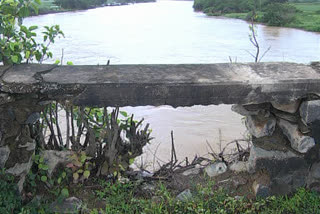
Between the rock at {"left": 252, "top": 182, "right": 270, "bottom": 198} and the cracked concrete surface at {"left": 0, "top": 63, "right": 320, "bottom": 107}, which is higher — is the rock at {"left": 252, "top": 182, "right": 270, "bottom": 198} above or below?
below

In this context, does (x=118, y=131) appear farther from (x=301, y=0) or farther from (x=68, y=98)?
(x=301, y=0)

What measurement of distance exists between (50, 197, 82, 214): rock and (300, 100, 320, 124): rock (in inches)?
57.7

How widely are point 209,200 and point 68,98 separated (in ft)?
3.43

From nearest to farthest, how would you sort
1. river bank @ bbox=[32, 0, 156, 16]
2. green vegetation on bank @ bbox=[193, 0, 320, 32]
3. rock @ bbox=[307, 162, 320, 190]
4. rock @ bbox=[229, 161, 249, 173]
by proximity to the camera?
rock @ bbox=[307, 162, 320, 190]
rock @ bbox=[229, 161, 249, 173]
river bank @ bbox=[32, 0, 156, 16]
green vegetation on bank @ bbox=[193, 0, 320, 32]

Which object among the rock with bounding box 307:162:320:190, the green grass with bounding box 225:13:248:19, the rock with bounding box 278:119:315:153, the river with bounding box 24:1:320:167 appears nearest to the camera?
the rock with bounding box 278:119:315:153

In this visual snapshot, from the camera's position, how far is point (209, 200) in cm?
230

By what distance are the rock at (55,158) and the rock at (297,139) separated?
1374 mm

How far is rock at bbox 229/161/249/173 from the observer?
8.31ft

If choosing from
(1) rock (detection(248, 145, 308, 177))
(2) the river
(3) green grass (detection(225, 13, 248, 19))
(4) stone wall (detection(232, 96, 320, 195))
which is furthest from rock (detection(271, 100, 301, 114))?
(3) green grass (detection(225, 13, 248, 19))

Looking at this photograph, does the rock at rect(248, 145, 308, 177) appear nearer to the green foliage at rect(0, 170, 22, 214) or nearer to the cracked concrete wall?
the cracked concrete wall

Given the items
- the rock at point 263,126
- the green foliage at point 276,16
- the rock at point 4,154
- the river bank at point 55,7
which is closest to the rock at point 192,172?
the rock at point 263,126

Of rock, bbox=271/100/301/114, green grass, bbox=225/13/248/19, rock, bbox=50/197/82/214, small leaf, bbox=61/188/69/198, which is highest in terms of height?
rock, bbox=271/100/301/114

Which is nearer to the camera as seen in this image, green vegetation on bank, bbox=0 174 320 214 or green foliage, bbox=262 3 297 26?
green vegetation on bank, bbox=0 174 320 214

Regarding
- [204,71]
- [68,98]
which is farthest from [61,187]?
[204,71]
